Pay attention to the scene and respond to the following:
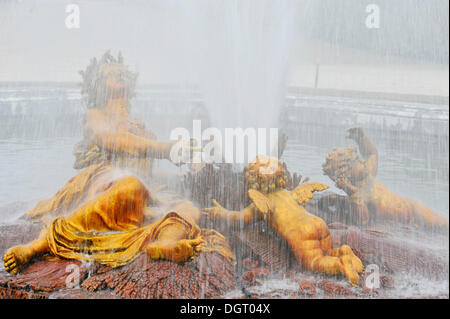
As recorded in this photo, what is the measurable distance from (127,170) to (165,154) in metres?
0.38

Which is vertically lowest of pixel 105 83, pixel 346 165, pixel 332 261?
pixel 332 261

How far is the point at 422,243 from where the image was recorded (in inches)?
147

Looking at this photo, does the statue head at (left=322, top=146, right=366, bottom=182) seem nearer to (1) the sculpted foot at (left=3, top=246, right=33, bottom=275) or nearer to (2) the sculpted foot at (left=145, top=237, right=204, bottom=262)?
(2) the sculpted foot at (left=145, top=237, right=204, bottom=262)

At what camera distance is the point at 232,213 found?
365 cm

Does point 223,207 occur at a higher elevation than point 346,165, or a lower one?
lower

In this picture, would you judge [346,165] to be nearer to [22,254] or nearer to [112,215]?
[112,215]

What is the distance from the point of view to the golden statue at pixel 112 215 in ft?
10.9

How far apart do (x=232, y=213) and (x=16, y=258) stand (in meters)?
1.69

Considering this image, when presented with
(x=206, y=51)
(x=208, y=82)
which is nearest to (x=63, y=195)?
(x=208, y=82)

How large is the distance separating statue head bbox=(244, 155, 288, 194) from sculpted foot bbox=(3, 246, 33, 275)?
181 centimetres

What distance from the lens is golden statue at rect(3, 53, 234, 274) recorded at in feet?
10.9

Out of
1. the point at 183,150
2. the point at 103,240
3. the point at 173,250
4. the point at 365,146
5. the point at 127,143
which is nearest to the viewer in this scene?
→ the point at 173,250

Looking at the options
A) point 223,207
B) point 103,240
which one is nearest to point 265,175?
point 223,207

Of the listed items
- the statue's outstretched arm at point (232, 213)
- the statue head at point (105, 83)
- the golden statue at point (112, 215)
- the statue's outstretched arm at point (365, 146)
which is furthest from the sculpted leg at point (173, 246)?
the statue's outstretched arm at point (365, 146)
